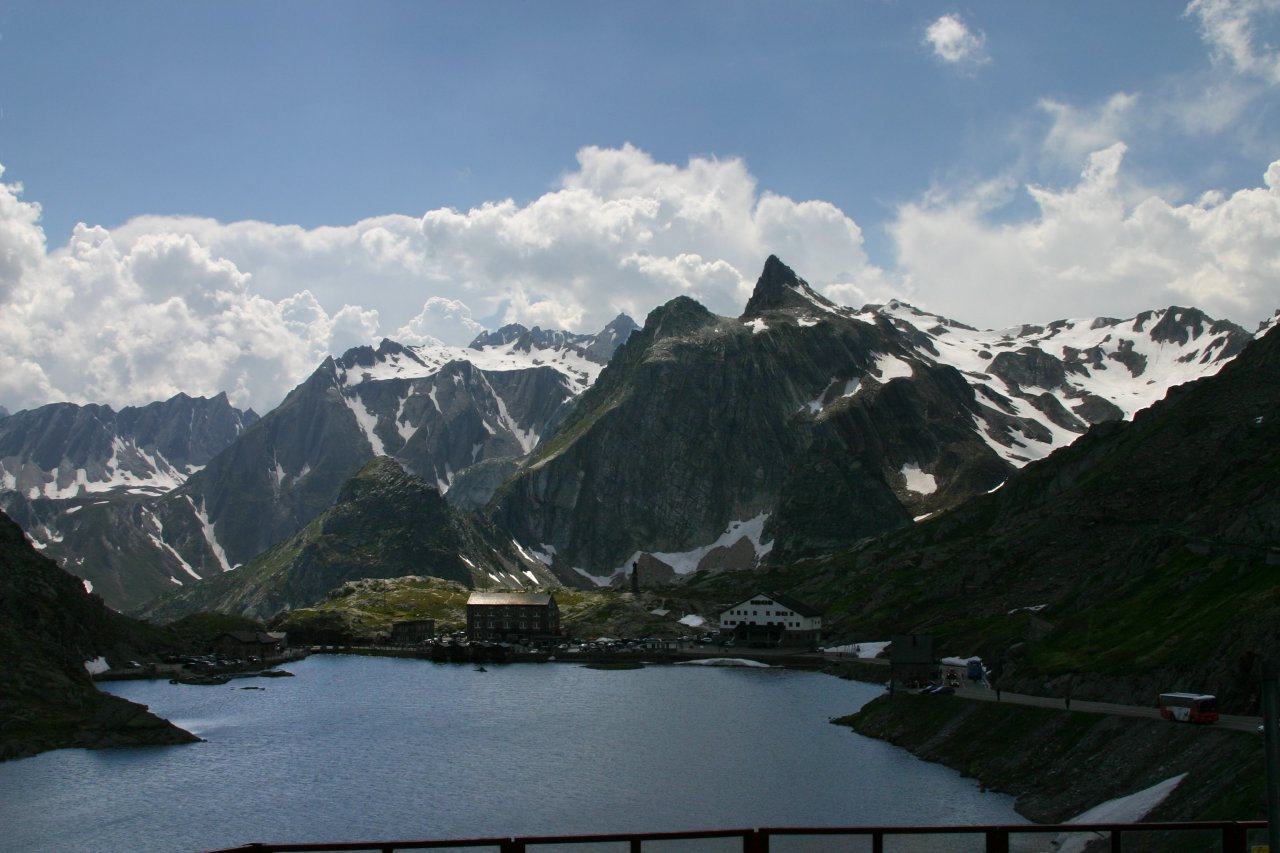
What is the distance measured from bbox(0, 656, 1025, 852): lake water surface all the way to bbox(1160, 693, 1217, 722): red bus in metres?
11.3

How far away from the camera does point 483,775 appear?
288 ft

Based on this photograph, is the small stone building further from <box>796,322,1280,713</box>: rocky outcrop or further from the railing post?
the railing post

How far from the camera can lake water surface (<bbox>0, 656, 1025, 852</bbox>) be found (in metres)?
70.2

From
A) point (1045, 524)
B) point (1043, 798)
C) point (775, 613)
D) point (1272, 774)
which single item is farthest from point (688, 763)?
point (775, 613)

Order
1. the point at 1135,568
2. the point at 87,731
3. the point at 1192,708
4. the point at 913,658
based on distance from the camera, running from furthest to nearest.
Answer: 1. the point at 913,658
2. the point at 1135,568
3. the point at 87,731
4. the point at 1192,708

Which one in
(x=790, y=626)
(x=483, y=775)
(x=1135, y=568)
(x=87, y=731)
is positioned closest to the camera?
(x=483, y=775)

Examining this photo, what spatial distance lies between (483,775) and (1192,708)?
5112cm

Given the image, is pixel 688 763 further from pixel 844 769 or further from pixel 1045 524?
pixel 1045 524

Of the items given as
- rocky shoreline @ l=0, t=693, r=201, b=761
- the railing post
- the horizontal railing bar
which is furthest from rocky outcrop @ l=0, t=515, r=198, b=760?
the railing post

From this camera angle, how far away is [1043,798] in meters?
67.2

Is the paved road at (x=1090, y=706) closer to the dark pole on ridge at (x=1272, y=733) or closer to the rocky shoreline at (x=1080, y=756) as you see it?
the rocky shoreline at (x=1080, y=756)

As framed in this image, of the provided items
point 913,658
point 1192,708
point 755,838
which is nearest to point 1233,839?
point 755,838

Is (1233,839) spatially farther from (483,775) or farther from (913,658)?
(913,658)

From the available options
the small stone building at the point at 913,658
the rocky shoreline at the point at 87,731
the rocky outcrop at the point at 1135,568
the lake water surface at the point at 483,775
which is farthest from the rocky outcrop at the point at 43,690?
the rocky outcrop at the point at 1135,568
